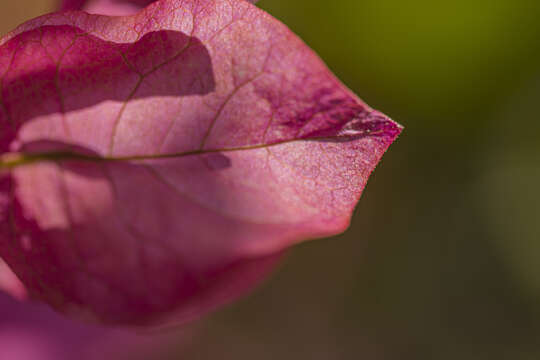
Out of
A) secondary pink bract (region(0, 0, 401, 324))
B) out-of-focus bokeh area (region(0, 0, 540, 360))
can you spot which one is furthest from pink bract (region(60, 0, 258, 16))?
out-of-focus bokeh area (region(0, 0, 540, 360))

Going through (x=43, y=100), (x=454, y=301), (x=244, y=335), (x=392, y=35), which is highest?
(x=43, y=100)

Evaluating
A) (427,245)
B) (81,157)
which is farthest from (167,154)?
(427,245)

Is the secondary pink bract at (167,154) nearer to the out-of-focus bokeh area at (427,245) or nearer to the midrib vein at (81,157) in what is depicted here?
the midrib vein at (81,157)

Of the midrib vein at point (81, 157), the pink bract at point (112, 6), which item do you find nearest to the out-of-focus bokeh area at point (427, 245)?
the pink bract at point (112, 6)

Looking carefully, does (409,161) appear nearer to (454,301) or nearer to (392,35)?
(454,301)

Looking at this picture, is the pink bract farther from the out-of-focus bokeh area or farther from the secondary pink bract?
the out-of-focus bokeh area

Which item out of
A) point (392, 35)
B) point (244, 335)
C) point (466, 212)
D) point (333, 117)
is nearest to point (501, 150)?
point (466, 212)
